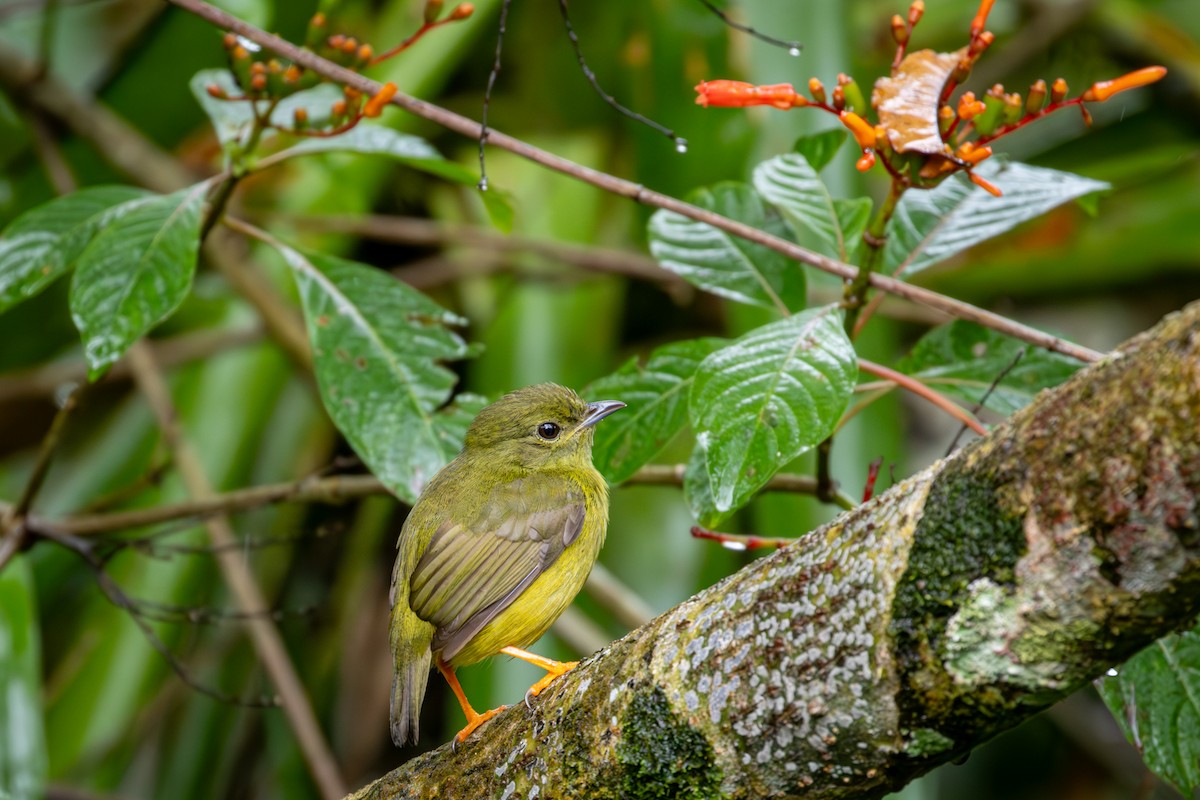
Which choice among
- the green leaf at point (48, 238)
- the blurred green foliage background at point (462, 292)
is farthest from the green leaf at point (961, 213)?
the green leaf at point (48, 238)

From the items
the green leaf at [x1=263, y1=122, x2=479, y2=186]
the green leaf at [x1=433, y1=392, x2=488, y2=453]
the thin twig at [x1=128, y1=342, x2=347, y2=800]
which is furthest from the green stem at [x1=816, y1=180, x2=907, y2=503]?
the thin twig at [x1=128, y1=342, x2=347, y2=800]

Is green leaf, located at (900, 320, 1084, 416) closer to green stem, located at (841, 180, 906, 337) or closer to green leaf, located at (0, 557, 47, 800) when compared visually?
green stem, located at (841, 180, 906, 337)

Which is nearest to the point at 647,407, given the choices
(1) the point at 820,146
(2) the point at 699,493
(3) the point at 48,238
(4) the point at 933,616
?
(2) the point at 699,493

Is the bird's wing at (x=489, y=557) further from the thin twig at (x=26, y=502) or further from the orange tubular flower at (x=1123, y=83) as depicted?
the orange tubular flower at (x=1123, y=83)

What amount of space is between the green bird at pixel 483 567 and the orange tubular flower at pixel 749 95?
948mm

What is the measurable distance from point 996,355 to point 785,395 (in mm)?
762

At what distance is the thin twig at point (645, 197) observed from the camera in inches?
91.1

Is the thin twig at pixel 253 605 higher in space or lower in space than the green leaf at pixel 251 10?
lower

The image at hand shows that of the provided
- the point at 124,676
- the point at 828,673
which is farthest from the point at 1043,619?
the point at 124,676

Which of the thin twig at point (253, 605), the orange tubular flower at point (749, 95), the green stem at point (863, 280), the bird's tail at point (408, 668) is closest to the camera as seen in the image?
the orange tubular flower at point (749, 95)

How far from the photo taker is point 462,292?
5.45 m

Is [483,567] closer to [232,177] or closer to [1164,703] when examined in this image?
[232,177]

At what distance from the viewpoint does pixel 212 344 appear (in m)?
4.99

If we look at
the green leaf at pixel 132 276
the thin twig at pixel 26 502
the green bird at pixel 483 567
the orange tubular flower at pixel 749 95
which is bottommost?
the thin twig at pixel 26 502
